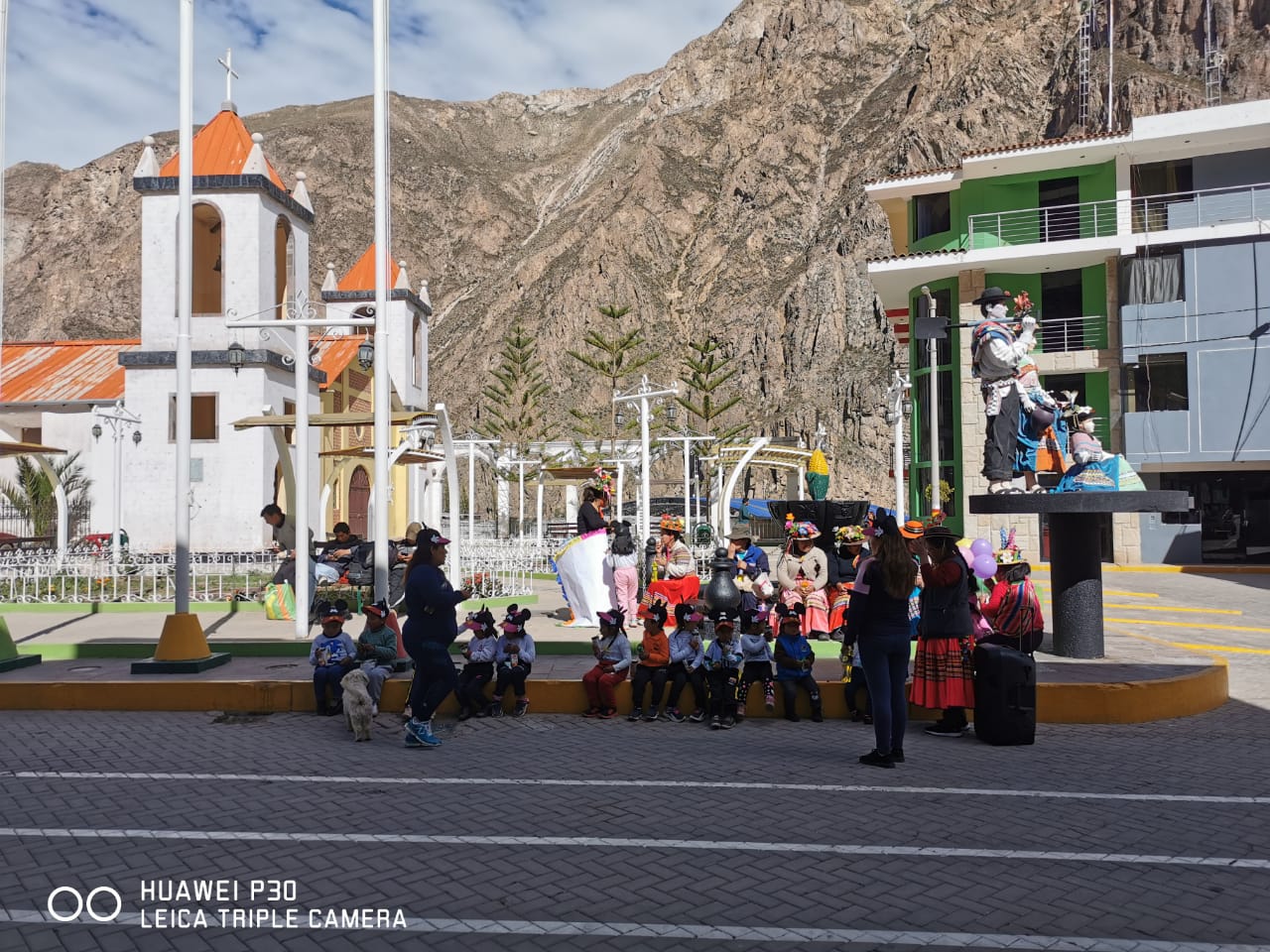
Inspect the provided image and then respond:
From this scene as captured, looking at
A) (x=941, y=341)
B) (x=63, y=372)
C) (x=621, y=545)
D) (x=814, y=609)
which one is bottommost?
(x=814, y=609)

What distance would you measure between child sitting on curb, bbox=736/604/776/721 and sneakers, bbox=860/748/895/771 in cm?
166

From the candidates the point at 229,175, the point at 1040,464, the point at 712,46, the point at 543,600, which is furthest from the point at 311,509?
the point at 712,46

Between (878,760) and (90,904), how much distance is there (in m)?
4.66

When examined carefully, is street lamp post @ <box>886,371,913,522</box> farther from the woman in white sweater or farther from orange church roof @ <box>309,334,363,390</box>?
orange church roof @ <box>309,334,363,390</box>

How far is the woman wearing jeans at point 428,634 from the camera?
→ 718 cm

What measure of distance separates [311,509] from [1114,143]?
24.3 metres

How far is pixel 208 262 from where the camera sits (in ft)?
87.6

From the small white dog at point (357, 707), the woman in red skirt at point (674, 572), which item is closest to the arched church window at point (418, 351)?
the woman in red skirt at point (674, 572)

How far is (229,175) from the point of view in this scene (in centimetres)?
2531

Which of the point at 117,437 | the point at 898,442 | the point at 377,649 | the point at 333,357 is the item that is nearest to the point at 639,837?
the point at 377,649

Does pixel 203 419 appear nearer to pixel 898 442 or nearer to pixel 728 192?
pixel 898 442

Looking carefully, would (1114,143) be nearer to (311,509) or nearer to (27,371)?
(311,509)

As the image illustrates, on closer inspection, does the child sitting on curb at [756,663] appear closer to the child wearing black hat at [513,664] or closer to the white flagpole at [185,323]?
the child wearing black hat at [513,664]

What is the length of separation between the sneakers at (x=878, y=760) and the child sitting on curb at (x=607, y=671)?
244 centimetres
